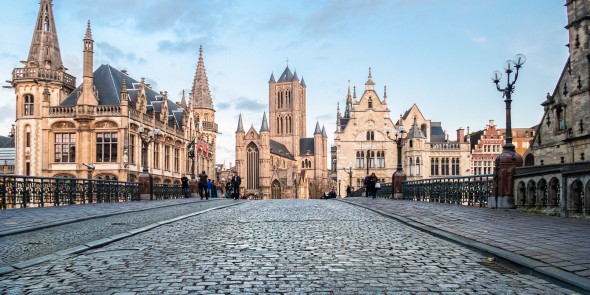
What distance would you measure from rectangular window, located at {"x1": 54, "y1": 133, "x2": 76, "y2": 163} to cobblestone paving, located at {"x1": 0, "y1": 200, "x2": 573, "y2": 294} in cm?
3927

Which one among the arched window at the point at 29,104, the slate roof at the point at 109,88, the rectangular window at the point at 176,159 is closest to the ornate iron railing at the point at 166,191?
the slate roof at the point at 109,88

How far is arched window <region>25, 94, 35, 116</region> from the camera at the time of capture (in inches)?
1866

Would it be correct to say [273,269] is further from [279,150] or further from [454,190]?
[279,150]

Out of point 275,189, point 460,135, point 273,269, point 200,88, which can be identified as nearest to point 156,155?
point 200,88

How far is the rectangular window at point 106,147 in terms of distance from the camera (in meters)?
45.2

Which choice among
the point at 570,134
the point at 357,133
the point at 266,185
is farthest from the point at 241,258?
the point at 266,185

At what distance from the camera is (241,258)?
6855mm

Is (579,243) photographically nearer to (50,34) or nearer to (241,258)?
(241,258)

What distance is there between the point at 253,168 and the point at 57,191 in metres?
97.2

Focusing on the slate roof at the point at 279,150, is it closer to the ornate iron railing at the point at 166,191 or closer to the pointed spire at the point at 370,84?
the pointed spire at the point at 370,84

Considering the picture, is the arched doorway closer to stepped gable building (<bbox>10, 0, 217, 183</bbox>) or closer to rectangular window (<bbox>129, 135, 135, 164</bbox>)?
stepped gable building (<bbox>10, 0, 217, 183</bbox>)

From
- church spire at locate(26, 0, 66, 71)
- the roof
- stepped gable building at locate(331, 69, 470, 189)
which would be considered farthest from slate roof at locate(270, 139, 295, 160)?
church spire at locate(26, 0, 66, 71)

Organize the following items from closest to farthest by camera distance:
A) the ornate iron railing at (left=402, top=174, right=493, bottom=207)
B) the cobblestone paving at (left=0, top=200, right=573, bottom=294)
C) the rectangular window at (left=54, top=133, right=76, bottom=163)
Result: the cobblestone paving at (left=0, top=200, right=573, bottom=294) < the ornate iron railing at (left=402, top=174, right=493, bottom=207) < the rectangular window at (left=54, top=133, right=76, bottom=163)

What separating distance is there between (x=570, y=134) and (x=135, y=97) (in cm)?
3751
